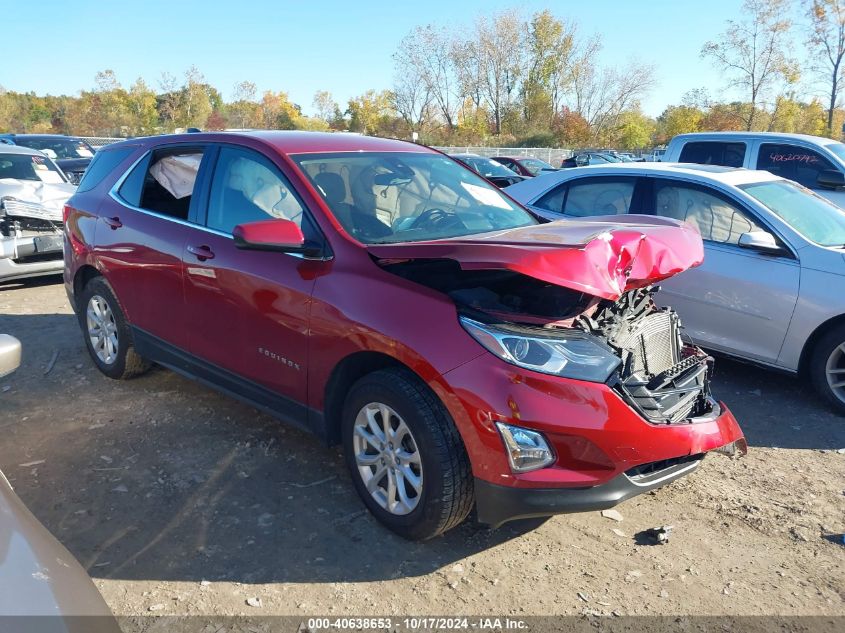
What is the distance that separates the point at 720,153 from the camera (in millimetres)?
8656

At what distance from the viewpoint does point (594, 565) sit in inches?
115

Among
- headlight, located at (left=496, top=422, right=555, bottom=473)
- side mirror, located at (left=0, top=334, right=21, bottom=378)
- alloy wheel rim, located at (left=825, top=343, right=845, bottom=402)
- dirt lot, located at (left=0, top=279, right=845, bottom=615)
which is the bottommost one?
dirt lot, located at (left=0, top=279, right=845, bottom=615)

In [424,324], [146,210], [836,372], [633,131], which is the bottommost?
[836,372]

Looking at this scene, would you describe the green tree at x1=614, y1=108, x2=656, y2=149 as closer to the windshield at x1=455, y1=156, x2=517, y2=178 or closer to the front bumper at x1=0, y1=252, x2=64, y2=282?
the windshield at x1=455, y1=156, x2=517, y2=178

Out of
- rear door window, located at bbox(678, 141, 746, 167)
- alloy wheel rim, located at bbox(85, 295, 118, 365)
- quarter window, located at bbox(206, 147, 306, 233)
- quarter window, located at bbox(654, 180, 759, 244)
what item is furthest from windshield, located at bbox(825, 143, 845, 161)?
alloy wheel rim, located at bbox(85, 295, 118, 365)

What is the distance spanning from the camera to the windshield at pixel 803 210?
4938 mm

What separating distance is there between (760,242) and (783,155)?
454cm

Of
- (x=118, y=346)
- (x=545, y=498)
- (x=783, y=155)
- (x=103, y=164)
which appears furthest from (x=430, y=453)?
(x=783, y=155)

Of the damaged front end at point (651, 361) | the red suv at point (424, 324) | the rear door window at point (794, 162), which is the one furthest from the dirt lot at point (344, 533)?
the rear door window at point (794, 162)

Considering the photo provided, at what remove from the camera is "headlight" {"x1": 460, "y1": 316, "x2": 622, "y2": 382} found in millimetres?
2648

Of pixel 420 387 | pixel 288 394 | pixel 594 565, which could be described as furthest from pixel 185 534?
pixel 594 565

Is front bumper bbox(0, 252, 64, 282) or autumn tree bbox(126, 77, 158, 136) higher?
autumn tree bbox(126, 77, 158, 136)

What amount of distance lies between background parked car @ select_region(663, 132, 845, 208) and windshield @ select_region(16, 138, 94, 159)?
43.3 ft

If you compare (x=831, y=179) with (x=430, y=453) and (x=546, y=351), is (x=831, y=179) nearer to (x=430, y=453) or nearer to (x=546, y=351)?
(x=546, y=351)
